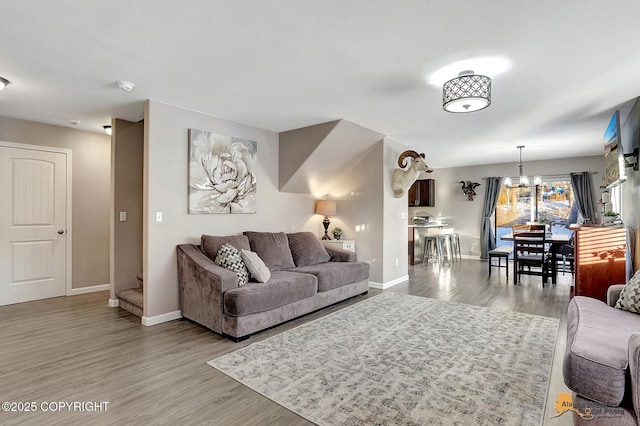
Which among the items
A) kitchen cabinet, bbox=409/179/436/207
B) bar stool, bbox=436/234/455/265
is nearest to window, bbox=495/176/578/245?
bar stool, bbox=436/234/455/265

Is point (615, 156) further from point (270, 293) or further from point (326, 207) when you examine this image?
point (270, 293)

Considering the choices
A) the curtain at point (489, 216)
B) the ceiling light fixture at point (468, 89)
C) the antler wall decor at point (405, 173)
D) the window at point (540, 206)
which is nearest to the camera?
the ceiling light fixture at point (468, 89)

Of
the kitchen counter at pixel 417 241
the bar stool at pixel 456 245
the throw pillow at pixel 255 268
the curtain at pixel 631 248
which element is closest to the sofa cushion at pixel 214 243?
the throw pillow at pixel 255 268

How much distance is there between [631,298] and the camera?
2.55 m

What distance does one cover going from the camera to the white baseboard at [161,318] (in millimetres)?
3594

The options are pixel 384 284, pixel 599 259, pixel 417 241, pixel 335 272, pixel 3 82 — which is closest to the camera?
pixel 3 82

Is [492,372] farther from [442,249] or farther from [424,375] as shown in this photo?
[442,249]

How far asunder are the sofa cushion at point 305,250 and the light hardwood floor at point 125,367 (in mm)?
791

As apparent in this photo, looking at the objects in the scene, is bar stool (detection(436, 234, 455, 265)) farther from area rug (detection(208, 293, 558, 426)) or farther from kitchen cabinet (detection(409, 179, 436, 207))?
area rug (detection(208, 293, 558, 426))

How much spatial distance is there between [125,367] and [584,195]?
8803mm

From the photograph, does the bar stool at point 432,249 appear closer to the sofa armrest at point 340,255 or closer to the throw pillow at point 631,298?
the sofa armrest at point 340,255

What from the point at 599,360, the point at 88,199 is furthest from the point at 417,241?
the point at 88,199

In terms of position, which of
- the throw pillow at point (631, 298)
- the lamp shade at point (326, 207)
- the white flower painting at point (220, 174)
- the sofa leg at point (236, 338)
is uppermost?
the white flower painting at point (220, 174)

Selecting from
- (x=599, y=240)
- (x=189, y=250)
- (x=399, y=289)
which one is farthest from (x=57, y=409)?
(x=599, y=240)
